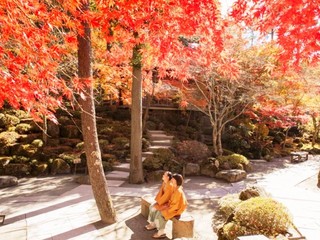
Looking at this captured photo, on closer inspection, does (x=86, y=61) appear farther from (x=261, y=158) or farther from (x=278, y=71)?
(x=261, y=158)

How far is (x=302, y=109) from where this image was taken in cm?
1911

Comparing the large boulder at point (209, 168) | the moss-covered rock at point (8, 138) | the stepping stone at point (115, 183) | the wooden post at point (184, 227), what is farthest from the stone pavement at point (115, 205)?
the moss-covered rock at point (8, 138)

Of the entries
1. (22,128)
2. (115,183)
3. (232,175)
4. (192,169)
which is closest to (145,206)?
(115,183)

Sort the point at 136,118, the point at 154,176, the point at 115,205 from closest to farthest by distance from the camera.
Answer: the point at 115,205 < the point at 136,118 < the point at 154,176

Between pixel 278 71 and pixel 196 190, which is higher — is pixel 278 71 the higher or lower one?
the higher one

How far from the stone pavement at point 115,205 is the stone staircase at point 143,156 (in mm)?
865

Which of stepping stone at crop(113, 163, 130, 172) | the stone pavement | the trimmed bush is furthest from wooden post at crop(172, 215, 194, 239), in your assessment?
stepping stone at crop(113, 163, 130, 172)

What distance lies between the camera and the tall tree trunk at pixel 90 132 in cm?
751

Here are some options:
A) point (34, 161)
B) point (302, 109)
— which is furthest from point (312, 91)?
point (34, 161)

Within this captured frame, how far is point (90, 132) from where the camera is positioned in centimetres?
771

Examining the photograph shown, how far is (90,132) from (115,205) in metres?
3.19

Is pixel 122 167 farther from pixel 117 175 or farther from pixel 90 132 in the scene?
pixel 90 132

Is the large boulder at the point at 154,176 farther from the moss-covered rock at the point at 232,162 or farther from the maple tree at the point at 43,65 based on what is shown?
the maple tree at the point at 43,65

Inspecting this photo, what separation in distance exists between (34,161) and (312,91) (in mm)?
16383
